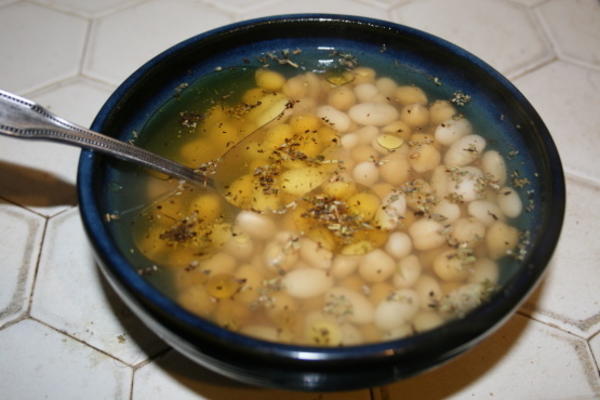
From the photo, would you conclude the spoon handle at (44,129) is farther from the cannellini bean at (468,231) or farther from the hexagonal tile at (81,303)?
the cannellini bean at (468,231)

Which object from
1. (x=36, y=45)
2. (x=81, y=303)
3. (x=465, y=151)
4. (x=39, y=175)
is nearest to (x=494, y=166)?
(x=465, y=151)

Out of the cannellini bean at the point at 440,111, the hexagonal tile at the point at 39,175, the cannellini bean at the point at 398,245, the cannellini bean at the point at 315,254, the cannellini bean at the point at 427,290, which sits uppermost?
the cannellini bean at the point at 440,111

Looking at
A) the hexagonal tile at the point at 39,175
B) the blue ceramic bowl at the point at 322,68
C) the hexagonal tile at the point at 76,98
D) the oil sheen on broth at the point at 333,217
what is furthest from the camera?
the hexagonal tile at the point at 76,98

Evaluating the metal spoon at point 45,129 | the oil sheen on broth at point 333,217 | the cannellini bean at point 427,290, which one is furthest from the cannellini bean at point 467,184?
the metal spoon at point 45,129

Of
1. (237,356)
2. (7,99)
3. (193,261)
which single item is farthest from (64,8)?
(237,356)

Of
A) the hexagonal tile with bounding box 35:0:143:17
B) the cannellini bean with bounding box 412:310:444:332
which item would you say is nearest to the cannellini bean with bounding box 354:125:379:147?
the cannellini bean with bounding box 412:310:444:332

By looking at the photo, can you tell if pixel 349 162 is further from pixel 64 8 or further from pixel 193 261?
pixel 64 8

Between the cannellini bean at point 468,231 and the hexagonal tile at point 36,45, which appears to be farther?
the hexagonal tile at point 36,45
